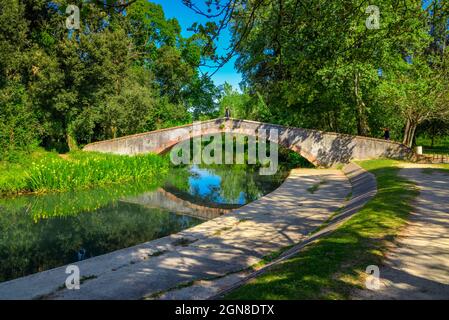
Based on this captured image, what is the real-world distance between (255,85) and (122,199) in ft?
77.1

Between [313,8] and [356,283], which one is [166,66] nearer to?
[313,8]

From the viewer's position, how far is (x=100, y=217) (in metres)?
17.3

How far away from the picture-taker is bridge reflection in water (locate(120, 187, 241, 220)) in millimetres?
19156

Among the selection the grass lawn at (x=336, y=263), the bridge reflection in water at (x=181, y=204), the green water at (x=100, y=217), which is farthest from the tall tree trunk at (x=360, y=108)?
the grass lawn at (x=336, y=263)

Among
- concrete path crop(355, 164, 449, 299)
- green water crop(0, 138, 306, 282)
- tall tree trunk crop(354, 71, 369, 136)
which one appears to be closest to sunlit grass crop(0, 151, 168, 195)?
green water crop(0, 138, 306, 282)

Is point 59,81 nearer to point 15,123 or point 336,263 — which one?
point 15,123

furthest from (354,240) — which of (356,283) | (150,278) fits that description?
(150,278)

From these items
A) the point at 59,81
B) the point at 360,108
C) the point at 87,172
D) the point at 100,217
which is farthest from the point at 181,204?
the point at 360,108

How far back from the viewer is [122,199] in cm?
2147

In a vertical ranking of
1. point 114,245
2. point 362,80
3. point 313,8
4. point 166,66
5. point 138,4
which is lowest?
point 114,245

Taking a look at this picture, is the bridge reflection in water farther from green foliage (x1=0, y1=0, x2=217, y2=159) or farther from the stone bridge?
the stone bridge

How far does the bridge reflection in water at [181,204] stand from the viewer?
19.2m

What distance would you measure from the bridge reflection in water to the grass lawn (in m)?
9.45

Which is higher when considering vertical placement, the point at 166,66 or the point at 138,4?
the point at 138,4
